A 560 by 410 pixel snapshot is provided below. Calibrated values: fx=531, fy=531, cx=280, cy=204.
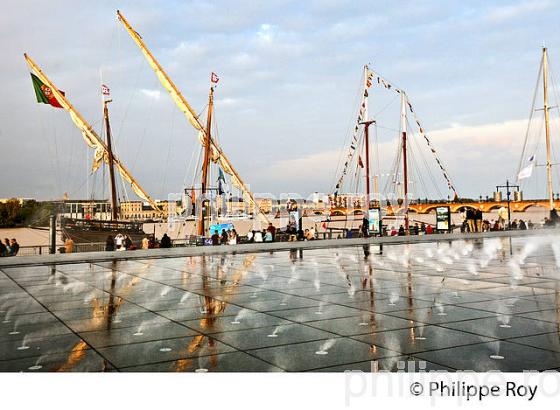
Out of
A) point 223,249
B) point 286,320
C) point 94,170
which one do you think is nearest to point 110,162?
point 94,170

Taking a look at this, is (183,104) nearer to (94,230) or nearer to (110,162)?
(110,162)

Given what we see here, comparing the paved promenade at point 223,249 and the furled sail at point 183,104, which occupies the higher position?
the furled sail at point 183,104

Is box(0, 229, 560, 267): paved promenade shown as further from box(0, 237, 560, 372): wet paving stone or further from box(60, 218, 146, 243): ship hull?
box(60, 218, 146, 243): ship hull

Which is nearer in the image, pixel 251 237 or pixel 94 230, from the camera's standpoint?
pixel 251 237

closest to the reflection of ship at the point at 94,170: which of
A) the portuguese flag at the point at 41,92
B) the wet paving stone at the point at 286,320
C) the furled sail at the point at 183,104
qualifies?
the furled sail at the point at 183,104

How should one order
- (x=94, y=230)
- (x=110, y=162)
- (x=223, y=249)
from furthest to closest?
(x=110, y=162) < (x=94, y=230) < (x=223, y=249)

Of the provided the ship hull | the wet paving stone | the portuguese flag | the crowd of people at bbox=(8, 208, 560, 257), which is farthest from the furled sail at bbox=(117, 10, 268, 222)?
the wet paving stone

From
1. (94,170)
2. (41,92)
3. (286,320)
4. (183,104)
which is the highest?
(183,104)

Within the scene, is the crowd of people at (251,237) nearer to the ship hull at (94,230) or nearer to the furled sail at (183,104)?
the ship hull at (94,230)

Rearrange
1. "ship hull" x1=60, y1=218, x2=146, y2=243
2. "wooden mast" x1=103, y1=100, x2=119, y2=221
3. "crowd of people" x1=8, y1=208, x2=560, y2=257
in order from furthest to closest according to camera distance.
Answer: "wooden mast" x1=103, y1=100, x2=119, y2=221, "ship hull" x1=60, y1=218, x2=146, y2=243, "crowd of people" x1=8, y1=208, x2=560, y2=257

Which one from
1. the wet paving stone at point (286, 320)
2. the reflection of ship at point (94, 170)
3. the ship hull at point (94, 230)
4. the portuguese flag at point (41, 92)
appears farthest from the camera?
the reflection of ship at point (94, 170)

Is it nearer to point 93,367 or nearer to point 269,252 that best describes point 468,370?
point 93,367

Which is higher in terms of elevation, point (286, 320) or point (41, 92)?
point (41, 92)
